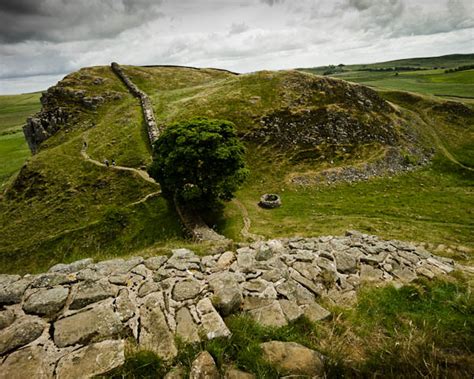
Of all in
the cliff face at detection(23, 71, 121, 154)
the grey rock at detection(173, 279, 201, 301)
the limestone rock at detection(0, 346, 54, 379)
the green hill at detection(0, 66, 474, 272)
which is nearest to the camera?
the limestone rock at detection(0, 346, 54, 379)

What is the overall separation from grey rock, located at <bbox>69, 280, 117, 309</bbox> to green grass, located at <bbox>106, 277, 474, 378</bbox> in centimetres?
207

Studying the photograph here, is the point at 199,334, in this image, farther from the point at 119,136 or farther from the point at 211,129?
the point at 119,136

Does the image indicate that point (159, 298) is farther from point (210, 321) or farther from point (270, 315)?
point (270, 315)

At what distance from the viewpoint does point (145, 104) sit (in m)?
58.6

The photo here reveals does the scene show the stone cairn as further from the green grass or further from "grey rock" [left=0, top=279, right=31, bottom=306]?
the green grass

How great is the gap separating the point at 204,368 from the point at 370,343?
3.24 m

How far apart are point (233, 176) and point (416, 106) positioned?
2063 inches

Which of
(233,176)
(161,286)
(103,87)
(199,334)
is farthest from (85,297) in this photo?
(103,87)

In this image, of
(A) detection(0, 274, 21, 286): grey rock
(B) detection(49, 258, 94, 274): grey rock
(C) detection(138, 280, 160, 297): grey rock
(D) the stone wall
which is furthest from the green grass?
(D) the stone wall

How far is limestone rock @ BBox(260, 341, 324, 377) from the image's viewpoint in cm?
482

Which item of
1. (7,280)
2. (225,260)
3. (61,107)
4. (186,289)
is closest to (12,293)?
(7,280)

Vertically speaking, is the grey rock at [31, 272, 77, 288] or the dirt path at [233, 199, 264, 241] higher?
the grey rock at [31, 272, 77, 288]

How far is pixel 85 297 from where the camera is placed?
263 inches

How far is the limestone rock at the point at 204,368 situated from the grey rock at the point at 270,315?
1654mm
